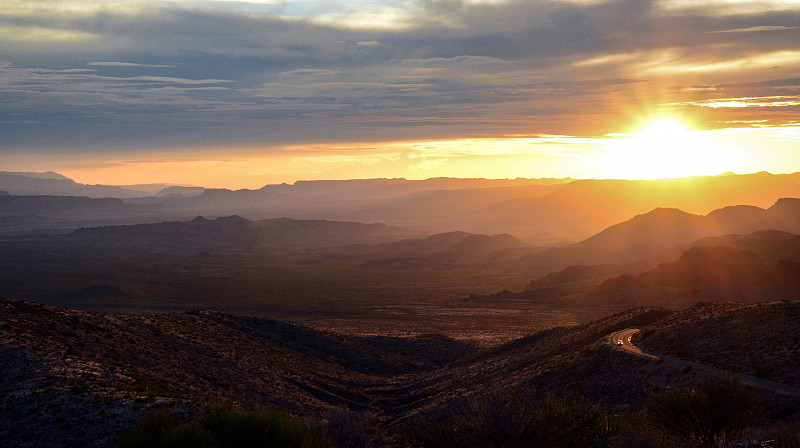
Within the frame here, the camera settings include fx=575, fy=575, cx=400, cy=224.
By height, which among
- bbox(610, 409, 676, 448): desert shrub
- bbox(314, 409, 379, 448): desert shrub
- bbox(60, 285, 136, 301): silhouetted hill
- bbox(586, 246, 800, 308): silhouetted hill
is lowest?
bbox(60, 285, 136, 301): silhouetted hill

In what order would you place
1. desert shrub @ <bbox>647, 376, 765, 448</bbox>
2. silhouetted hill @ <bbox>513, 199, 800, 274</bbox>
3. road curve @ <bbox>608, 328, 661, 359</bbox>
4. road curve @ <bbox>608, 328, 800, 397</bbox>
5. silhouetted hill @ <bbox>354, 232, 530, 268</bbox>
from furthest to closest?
silhouetted hill @ <bbox>354, 232, 530, 268</bbox>, silhouetted hill @ <bbox>513, 199, 800, 274</bbox>, road curve @ <bbox>608, 328, 661, 359</bbox>, road curve @ <bbox>608, 328, 800, 397</bbox>, desert shrub @ <bbox>647, 376, 765, 448</bbox>

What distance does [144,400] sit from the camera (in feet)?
65.9

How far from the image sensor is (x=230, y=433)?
14.0m

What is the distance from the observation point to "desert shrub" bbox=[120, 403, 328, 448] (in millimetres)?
13930

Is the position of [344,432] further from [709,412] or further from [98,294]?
[98,294]

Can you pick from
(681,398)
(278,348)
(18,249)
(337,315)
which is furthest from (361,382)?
(18,249)

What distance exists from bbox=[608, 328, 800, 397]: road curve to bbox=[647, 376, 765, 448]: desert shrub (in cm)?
111

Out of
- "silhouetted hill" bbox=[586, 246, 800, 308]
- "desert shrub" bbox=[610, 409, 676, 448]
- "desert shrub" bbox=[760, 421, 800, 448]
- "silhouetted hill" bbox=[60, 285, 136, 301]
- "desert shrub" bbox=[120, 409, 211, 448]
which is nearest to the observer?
"desert shrub" bbox=[120, 409, 211, 448]

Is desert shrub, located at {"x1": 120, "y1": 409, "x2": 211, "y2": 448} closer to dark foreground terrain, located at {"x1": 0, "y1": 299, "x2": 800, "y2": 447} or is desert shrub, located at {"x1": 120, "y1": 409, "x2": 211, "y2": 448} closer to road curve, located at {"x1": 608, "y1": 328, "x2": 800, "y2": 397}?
dark foreground terrain, located at {"x1": 0, "y1": 299, "x2": 800, "y2": 447}

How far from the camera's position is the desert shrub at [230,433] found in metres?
13.9

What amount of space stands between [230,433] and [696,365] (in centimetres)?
2250

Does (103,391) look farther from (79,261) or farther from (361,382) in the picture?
(79,261)

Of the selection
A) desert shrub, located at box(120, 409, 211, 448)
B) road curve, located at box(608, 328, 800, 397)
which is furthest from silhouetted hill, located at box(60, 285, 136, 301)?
desert shrub, located at box(120, 409, 211, 448)

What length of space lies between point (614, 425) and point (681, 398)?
2.82 meters
